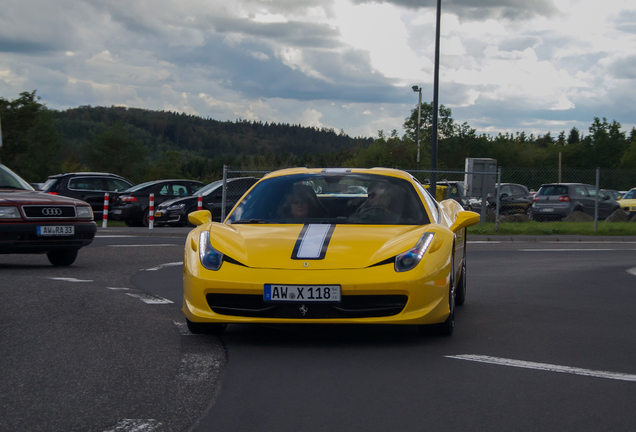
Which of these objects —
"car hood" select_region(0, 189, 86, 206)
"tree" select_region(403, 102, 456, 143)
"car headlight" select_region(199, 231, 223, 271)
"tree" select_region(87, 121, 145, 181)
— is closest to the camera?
"car headlight" select_region(199, 231, 223, 271)

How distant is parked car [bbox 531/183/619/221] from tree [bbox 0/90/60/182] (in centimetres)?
5523

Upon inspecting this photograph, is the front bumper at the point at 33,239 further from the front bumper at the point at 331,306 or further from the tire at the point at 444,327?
the tire at the point at 444,327

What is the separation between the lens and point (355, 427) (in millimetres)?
3148

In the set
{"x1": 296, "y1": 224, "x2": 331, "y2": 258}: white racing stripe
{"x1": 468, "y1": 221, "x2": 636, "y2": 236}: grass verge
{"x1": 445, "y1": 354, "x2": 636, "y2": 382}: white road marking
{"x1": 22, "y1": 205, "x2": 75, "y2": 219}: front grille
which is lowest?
{"x1": 468, "y1": 221, "x2": 636, "y2": 236}: grass verge

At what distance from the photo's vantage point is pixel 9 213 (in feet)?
29.4

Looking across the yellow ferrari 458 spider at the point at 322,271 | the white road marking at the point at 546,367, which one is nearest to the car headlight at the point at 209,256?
the yellow ferrari 458 spider at the point at 322,271

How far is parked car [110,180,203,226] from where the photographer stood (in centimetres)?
2022

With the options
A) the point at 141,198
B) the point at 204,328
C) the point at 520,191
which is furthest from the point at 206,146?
the point at 204,328

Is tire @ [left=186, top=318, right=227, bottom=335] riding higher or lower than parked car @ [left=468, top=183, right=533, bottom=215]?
higher

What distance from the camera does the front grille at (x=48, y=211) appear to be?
29.8ft

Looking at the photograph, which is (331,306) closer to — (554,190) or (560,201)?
(560,201)

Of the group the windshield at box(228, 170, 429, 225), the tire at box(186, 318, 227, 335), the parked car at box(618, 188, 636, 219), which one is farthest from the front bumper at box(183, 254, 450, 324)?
the parked car at box(618, 188, 636, 219)

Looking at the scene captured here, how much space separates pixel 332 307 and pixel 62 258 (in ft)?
21.9

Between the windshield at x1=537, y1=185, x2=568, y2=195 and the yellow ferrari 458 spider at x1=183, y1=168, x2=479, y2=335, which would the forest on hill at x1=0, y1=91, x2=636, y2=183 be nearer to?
the windshield at x1=537, y1=185, x2=568, y2=195
